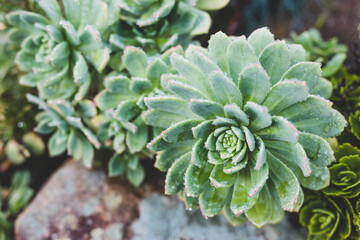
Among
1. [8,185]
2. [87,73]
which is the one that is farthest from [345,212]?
[8,185]

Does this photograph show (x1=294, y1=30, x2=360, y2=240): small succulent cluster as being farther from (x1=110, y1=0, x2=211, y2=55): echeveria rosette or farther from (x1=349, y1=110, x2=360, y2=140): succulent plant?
(x1=110, y1=0, x2=211, y2=55): echeveria rosette

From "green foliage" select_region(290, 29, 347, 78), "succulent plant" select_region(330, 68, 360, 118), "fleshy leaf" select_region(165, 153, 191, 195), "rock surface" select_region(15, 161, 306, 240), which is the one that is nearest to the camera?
"fleshy leaf" select_region(165, 153, 191, 195)

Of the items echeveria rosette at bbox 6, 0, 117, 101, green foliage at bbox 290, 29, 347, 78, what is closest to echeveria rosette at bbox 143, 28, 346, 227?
echeveria rosette at bbox 6, 0, 117, 101

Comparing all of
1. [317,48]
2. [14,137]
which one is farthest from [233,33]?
[14,137]

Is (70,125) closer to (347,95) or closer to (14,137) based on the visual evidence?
(14,137)

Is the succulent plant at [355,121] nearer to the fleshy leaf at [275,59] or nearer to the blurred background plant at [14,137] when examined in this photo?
the fleshy leaf at [275,59]

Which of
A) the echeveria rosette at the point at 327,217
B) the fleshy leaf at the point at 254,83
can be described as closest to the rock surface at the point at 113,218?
the echeveria rosette at the point at 327,217
